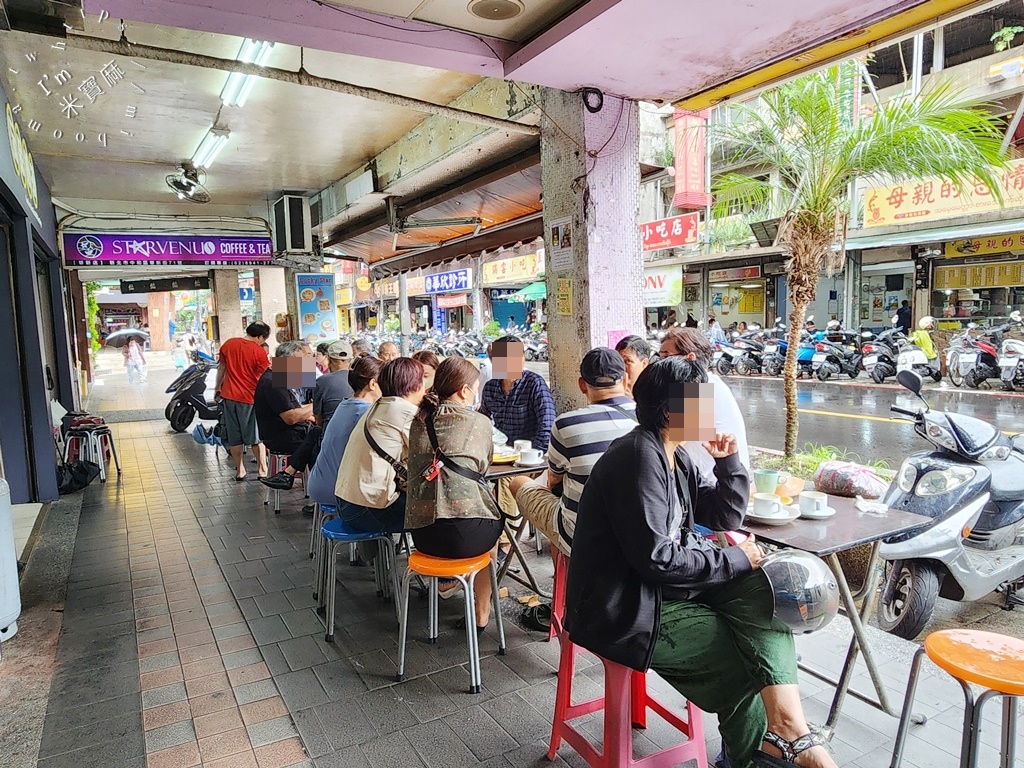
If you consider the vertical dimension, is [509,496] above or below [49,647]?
above

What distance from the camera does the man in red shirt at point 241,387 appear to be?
6922mm

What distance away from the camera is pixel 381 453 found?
11.0 feet

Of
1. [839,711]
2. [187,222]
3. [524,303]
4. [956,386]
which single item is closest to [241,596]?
[839,711]

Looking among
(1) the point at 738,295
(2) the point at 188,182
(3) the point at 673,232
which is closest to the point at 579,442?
(2) the point at 188,182

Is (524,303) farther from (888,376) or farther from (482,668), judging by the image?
(482,668)

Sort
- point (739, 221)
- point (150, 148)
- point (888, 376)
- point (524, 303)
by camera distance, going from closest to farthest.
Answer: point (150, 148) < point (888, 376) < point (739, 221) < point (524, 303)

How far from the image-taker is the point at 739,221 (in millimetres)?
16875

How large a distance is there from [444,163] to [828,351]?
33.4ft

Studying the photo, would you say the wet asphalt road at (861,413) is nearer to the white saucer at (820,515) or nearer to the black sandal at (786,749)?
the white saucer at (820,515)

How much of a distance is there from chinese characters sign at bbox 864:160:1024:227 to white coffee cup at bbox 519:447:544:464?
10.7 meters

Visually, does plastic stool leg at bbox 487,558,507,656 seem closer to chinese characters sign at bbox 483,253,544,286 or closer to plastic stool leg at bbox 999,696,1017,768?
plastic stool leg at bbox 999,696,1017,768

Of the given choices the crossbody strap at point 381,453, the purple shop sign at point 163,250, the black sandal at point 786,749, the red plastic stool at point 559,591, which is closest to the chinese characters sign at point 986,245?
the purple shop sign at point 163,250

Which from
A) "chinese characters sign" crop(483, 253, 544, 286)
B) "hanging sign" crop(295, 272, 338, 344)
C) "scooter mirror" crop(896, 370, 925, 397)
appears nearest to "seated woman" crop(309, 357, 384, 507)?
"scooter mirror" crop(896, 370, 925, 397)

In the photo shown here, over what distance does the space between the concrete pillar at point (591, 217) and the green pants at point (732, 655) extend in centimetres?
251
